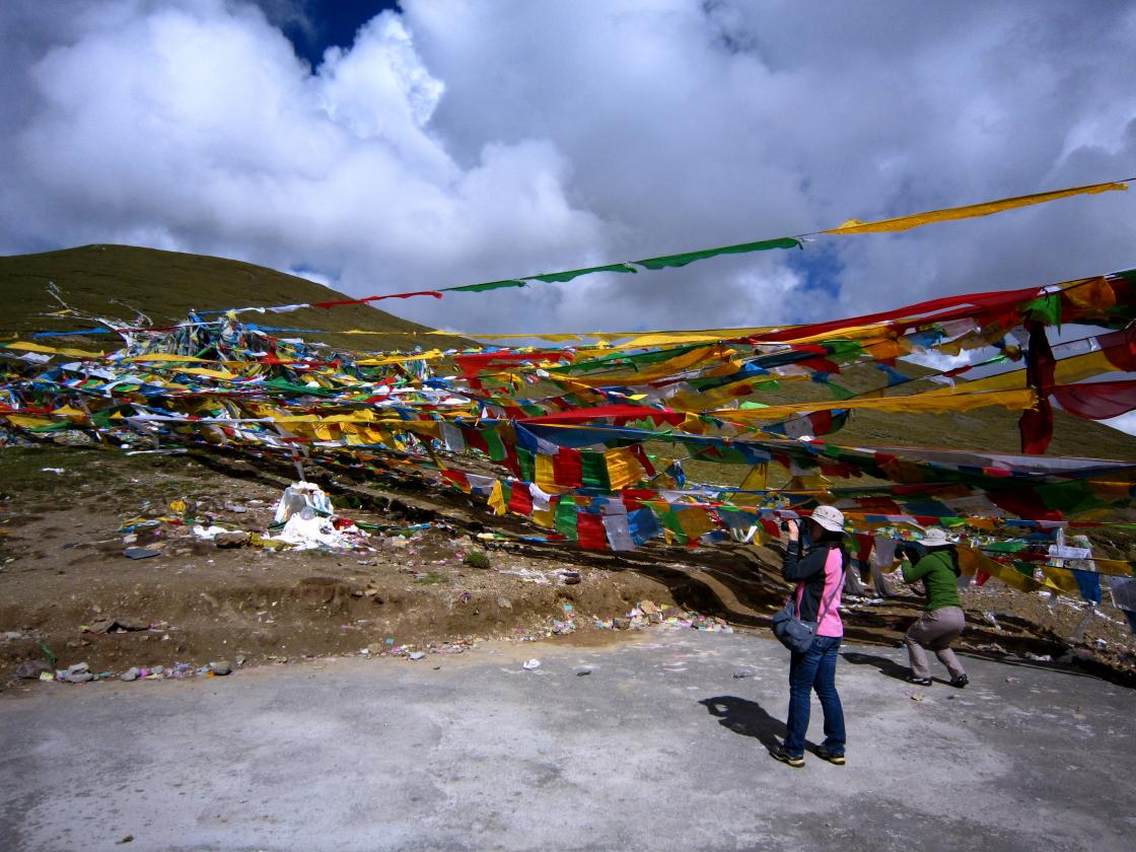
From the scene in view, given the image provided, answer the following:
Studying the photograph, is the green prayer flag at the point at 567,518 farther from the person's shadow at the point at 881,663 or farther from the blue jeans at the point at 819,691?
the blue jeans at the point at 819,691

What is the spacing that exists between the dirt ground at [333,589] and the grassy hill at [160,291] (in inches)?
407

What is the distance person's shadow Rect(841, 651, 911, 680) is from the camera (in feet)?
20.0

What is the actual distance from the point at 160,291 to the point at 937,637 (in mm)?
52917

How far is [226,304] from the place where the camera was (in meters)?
50.8

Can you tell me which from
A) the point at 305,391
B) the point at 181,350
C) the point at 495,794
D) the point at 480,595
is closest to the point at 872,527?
the point at 480,595

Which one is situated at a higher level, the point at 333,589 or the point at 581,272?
the point at 581,272

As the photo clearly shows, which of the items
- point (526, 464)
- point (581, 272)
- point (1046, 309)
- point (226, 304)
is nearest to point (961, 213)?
point (1046, 309)

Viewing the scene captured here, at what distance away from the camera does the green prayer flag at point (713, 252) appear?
19.2ft

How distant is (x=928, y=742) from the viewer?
466 centimetres

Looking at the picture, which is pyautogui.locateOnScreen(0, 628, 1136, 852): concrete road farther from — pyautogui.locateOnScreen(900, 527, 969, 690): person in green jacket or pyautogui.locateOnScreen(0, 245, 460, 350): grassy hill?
pyautogui.locateOnScreen(0, 245, 460, 350): grassy hill

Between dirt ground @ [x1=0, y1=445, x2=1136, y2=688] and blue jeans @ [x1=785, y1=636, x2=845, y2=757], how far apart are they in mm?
2834

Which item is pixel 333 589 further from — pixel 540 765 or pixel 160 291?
pixel 160 291

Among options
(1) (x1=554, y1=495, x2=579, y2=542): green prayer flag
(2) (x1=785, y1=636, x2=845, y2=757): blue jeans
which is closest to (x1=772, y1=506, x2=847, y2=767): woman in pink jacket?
(2) (x1=785, y1=636, x2=845, y2=757): blue jeans

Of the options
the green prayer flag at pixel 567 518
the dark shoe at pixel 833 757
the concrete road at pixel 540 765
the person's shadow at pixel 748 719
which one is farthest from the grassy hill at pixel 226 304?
the dark shoe at pixel 833 757
